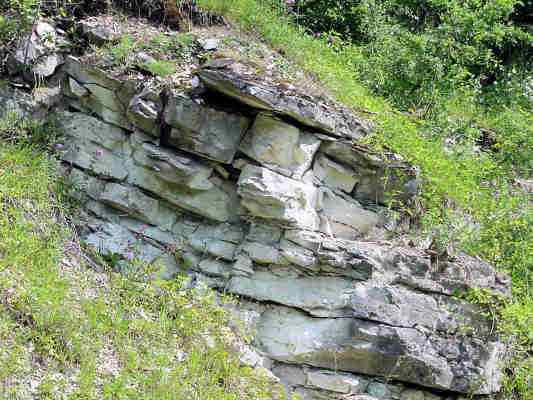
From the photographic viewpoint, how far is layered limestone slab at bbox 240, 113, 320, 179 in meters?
5.46

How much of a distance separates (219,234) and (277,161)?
2.62ft

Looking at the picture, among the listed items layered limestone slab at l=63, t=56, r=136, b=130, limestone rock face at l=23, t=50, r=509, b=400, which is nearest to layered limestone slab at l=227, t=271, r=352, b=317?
limestone rock face at l=23, t=50, r=509, b=400

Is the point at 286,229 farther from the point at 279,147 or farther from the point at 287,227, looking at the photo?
the point at 279,147

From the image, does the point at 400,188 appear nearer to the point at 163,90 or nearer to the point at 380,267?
the point at 380,267

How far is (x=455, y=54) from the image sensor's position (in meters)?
7.57

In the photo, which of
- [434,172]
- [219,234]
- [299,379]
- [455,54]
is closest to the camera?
[299,379]

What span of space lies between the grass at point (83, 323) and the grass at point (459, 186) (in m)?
2.06

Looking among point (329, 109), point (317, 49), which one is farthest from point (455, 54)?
point (329, 109)

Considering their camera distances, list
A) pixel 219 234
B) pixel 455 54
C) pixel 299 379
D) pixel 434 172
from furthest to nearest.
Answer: pixel 455 54
pixel 434 172
pixel 219 234
pixel 299 379

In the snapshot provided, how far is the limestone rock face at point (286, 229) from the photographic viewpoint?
522cm

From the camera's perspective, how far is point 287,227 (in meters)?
5.36

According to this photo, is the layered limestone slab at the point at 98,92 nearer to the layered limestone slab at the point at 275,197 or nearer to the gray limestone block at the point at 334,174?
the layered limestone slab at the point at 275,197

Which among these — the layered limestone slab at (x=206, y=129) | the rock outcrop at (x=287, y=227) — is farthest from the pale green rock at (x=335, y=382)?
the layered limestone slab at (x=206, y=129)

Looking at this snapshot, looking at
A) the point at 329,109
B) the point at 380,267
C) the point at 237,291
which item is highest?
the point at 329,109
